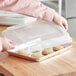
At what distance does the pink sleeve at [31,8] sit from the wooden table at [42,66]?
327mm

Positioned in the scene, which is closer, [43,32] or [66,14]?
[43,32]

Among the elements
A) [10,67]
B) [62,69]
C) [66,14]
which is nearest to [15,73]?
[10,67]

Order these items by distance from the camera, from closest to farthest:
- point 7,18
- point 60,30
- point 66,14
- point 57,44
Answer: point 57,44
point 60,30
point 7,18
point 66,14

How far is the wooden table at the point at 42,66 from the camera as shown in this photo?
40.4 inches

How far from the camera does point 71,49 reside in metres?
1.26

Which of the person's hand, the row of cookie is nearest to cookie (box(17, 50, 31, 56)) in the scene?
the row of cookie

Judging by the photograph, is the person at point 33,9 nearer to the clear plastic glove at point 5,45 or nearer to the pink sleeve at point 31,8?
the pink sleeve at point 31,8

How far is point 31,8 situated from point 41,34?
0.53 ft

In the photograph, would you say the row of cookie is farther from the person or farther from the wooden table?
the person

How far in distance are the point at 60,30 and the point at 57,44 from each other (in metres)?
0.13

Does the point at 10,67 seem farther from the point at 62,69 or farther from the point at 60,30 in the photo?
the point at 60,30

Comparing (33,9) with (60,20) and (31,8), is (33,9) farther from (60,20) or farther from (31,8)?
(60,20)

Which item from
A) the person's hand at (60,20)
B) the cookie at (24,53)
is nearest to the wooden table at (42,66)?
the cookie at (24,53)

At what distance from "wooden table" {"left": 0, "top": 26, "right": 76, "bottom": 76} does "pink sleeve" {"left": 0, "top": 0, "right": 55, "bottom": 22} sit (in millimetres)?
327
